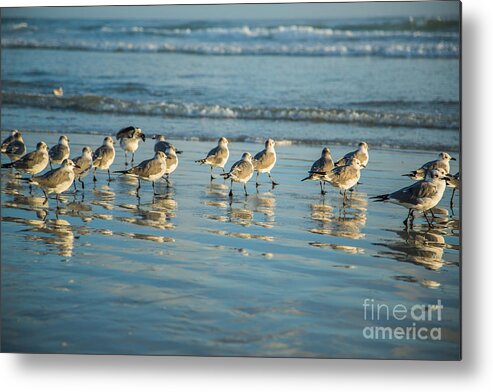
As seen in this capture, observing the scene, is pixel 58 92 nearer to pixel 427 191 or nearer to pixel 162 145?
pixel 162 145

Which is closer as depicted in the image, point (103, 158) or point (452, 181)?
point (452, 181)

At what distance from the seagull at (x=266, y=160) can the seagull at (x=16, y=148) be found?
7.03ft

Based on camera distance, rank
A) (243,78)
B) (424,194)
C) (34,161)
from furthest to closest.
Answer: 1. (243,78)
2. (34,161)
3. (424,194)

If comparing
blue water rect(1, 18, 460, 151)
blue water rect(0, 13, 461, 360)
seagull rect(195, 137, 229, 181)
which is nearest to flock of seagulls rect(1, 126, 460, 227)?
seagull rect(195, 137, 229, 181)

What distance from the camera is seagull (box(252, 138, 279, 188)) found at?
27.8ft

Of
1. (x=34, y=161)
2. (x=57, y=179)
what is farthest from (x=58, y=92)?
(x=57, y=179)

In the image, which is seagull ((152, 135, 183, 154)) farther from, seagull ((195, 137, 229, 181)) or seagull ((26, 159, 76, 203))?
seagull ((26, 159, 76, 203))

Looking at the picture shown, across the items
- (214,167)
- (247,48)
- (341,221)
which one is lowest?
(341,221)

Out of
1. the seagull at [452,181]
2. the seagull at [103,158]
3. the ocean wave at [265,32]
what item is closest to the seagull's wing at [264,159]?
the ocean wave at [265,32]

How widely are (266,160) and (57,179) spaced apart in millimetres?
2049

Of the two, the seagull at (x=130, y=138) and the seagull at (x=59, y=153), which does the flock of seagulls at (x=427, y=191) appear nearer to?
the seagull at (x=130, y=138)

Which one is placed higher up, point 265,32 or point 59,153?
point 265,32

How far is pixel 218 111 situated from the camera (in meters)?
9.88

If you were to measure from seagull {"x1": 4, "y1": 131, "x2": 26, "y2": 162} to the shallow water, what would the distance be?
0.61ft
